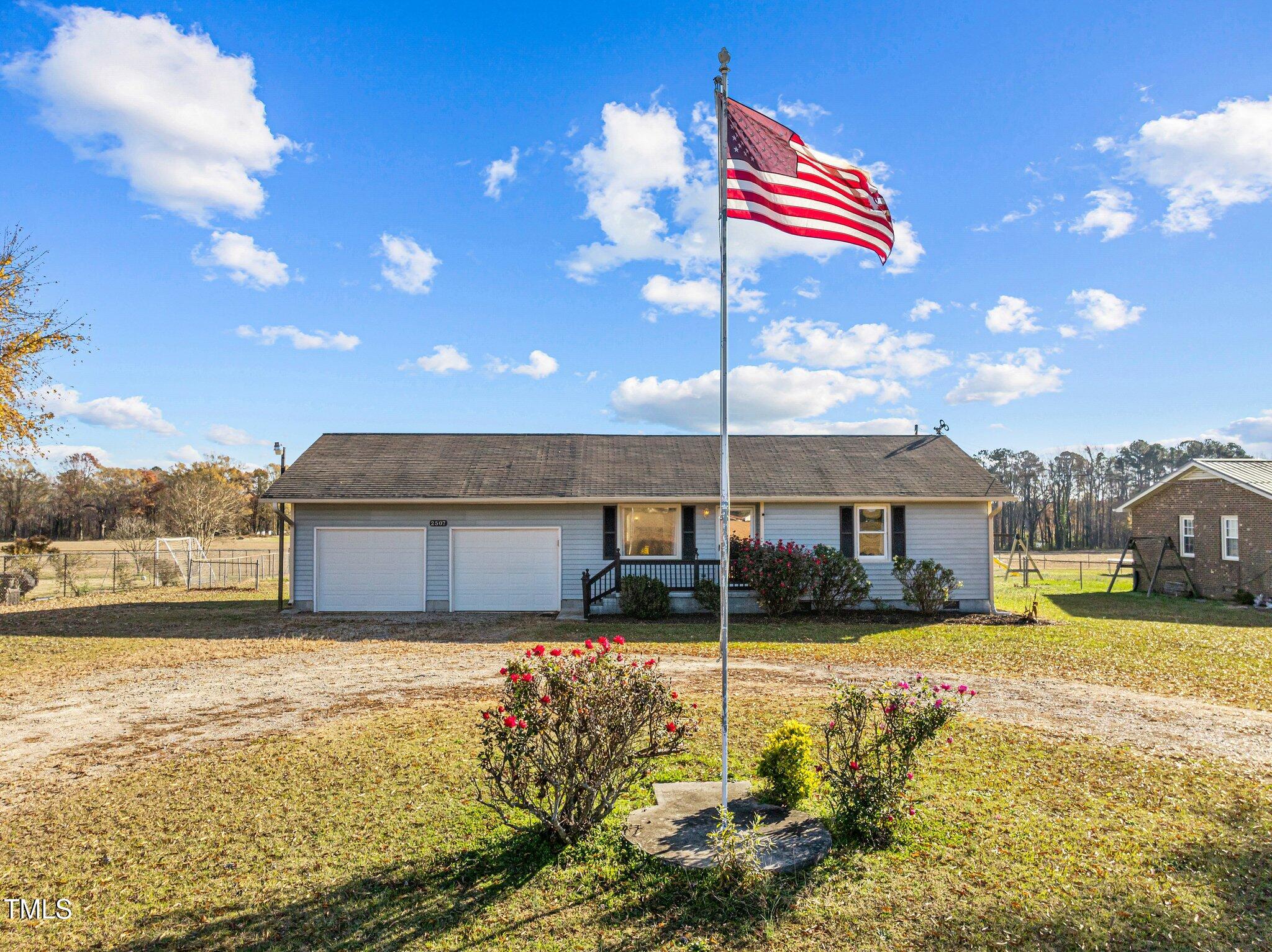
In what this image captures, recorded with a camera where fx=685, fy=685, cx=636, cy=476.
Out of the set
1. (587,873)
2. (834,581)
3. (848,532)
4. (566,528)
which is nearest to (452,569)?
(566,528)

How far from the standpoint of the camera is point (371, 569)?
54.1 feet

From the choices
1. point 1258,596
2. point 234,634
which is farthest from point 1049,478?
point 234,634

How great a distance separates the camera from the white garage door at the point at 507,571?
1650cm

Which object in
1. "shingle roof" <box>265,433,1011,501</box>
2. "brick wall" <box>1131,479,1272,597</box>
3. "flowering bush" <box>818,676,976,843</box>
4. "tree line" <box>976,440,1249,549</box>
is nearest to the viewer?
"flowering bush" <box>818,676,976,843</box>

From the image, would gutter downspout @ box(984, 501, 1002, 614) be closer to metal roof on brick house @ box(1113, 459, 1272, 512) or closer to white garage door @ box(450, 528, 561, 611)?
metal roof on brick house @ box(1113, 459, 1272, 512)

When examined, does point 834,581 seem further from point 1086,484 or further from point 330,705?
point 1086,484

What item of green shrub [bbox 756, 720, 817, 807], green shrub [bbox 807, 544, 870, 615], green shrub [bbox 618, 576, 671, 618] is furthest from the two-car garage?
green shrub [bbox 756, 720, 817, 807]

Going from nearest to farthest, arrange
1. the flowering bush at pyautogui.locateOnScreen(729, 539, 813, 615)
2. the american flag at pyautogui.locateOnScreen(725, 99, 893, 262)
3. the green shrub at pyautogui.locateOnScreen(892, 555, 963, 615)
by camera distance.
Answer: the american flag at pyautogui.locateOnScreen(725, 99, 893, 262)
the flowering bush at pyautogui.locateOnScreen(729, 539, 813, 615)
the green shrub at pyautogui.locateOnScreen(892, 555, 963, 615)

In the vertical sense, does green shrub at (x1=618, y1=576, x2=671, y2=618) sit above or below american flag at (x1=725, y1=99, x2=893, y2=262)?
below

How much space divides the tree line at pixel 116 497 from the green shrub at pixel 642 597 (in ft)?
87.8

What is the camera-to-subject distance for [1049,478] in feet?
190

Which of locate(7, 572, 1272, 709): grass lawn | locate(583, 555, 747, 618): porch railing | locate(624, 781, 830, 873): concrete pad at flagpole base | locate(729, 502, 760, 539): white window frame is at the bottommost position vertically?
locate(7, 572, 1272, 709): grass lawn

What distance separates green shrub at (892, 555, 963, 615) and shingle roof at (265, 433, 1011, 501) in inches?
66.5

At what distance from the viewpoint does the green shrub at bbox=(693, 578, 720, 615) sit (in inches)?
620
